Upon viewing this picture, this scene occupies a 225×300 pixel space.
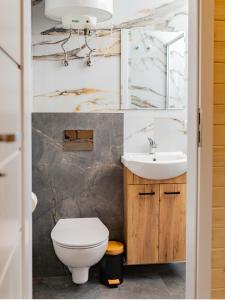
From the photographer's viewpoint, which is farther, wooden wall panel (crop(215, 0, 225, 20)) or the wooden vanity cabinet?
the wooden vanity cabinet

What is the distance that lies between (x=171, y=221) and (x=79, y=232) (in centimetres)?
75

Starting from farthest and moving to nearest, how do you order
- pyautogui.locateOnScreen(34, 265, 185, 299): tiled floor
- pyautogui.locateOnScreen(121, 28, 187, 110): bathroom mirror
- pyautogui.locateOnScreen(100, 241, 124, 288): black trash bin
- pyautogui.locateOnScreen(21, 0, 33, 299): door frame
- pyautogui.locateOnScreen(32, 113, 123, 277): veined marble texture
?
pyautogui.locateOnScreen(121, 28, 187, 110): bathroom mirror → pyautogui.locateOnScreen(32, 113, 123, 277): veined marble texture → pyautogui.locateOnScreen(100, 241, 124, 288): black trash bin → pyautogui.locateOnScreen(34, 265, 185, 299): tiled floor → pyautogui.locateOnScreen(21, 0, 33, 299): door frame

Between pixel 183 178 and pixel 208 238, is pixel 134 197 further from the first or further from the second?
pixel 208 238

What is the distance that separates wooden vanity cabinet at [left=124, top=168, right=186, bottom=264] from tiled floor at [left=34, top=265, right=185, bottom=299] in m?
0.16

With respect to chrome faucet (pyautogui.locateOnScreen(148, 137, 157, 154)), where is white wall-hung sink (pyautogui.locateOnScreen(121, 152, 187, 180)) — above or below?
below

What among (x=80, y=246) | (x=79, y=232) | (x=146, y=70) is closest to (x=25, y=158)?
(x=80, y=246)

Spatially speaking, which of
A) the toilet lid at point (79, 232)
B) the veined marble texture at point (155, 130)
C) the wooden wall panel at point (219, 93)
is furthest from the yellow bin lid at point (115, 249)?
the wooden wall panel at point (219, 93)

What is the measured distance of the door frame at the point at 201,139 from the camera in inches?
49.5

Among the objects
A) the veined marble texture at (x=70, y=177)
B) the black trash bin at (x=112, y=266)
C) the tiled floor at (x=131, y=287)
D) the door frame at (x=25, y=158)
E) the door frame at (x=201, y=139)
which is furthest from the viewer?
the veined marble texture at (x=70, y=177)

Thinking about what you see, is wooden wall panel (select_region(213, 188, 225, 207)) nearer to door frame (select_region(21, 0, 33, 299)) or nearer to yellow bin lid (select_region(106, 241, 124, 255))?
door frame (select_region(21, 0, 33, 299))

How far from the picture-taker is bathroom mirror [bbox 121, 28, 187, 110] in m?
2.99

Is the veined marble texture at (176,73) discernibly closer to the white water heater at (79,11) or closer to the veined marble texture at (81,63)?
the veined marble texture at (81,63)

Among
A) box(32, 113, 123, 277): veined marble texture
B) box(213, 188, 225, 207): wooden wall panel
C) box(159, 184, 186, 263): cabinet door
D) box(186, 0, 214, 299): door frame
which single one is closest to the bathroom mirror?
box(32, 113, 123, 277): veined marble texture

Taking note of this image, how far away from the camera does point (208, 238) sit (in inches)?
50.8
